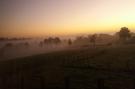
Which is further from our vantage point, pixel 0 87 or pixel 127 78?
pixel 127 78

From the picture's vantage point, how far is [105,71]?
2842 centimetres

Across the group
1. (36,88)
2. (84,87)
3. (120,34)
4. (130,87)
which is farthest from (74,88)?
(120,34)

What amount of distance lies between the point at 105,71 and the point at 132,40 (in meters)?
131

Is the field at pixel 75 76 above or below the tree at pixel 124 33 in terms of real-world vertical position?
below

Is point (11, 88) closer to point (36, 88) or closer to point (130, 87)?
point (36, 88)

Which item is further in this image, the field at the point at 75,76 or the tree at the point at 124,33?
the tree at the point at 124,33

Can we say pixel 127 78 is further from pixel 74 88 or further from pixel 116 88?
pixel 74 88

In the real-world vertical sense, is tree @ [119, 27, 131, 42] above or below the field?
above

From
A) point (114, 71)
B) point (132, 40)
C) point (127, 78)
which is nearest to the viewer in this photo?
point (127, 78)

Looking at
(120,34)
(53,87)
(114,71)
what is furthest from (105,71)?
(120,34)

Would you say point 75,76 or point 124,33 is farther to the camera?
point 124,33

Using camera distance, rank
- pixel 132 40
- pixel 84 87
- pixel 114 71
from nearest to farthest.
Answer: pixel 84 87 → pixel 114 71 → pixel 132 40

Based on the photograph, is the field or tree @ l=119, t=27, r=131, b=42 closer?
the field

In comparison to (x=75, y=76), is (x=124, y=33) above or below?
above
